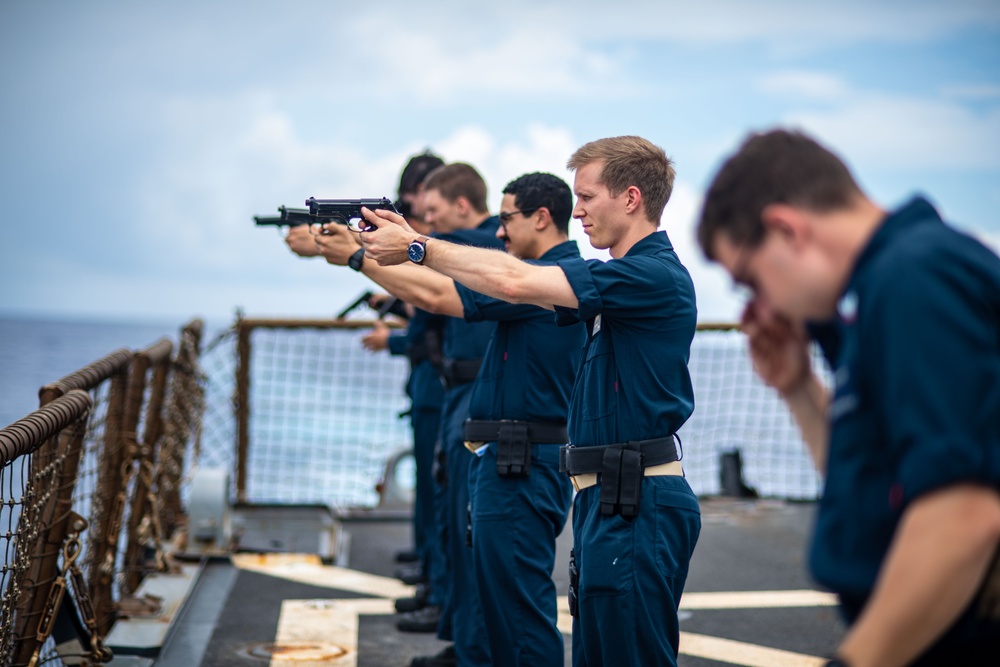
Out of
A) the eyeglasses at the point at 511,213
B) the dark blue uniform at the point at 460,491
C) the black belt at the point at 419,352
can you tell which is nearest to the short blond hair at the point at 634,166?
the eyeglasses at the point at 511,213

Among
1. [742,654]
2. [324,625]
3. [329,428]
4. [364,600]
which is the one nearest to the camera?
[742,654]

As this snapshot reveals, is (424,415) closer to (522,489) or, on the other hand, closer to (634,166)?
(522,489)

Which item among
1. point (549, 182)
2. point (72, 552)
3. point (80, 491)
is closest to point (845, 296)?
point (549, 182)

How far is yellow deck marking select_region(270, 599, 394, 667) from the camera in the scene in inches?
190

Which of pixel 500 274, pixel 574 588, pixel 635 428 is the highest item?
pixel 500 274

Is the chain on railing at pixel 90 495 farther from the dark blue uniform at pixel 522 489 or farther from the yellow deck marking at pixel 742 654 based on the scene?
the yellow deck marking at pixel 742 654

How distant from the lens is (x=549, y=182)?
13.3 ft

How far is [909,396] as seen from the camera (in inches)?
54.1

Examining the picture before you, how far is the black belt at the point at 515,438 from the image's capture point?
3.96 metres

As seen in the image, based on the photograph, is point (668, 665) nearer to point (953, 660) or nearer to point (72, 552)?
point (953, 660)

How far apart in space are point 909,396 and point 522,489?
2.70 meters

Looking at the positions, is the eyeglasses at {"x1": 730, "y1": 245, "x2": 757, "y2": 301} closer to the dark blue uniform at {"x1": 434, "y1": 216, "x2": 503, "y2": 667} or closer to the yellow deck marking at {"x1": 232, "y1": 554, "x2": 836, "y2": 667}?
the dark blue uniform at {"x1": 434, "y1": 216, "x2": 503, "y2": 667}

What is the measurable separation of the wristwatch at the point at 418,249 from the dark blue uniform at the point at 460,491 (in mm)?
1401

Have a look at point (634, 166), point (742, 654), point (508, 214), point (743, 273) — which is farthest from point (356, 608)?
point (743, 273)
